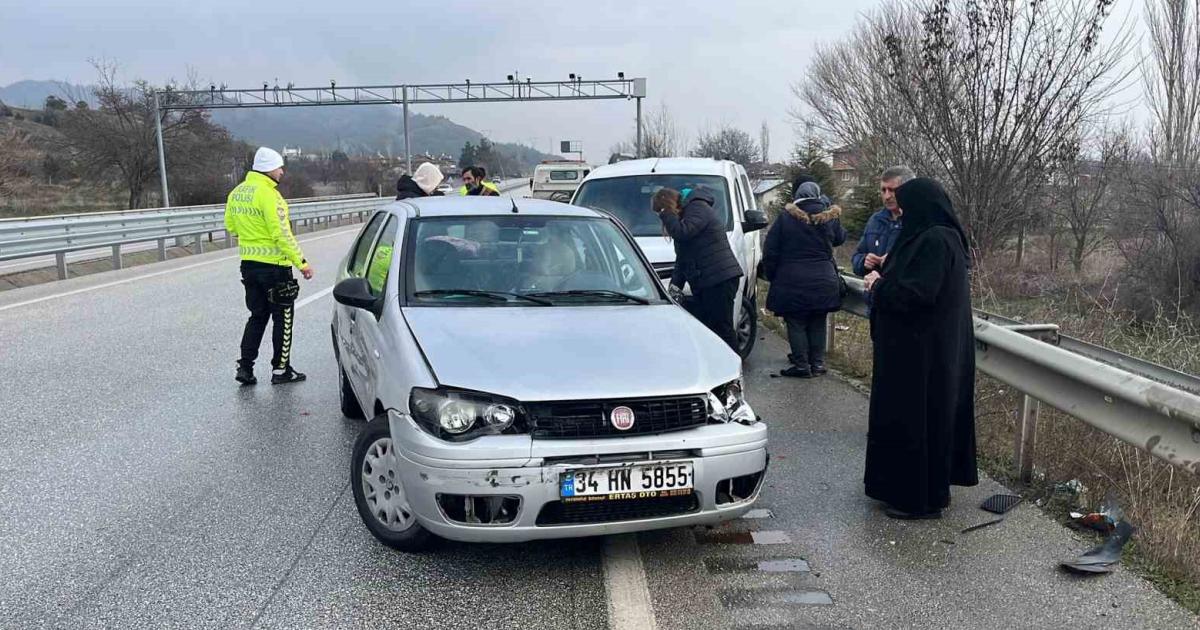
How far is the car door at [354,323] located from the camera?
17.2 ft

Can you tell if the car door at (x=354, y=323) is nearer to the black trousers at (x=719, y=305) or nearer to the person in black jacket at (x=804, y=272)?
the black trousers at (x=719, y=305)

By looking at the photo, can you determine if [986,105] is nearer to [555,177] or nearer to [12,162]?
[555,177]

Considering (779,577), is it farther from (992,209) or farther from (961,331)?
(992,209)

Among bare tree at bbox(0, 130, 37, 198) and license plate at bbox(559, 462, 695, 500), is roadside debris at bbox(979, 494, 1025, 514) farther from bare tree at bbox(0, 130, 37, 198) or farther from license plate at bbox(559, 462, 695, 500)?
bare tree at bbox(0, 130, 37, 198)

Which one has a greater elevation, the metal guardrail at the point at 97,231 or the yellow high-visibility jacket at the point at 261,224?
the yellow high-visibility jacket at the point at 261,224

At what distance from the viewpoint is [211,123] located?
46062 mm

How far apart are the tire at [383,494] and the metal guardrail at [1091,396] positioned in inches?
124

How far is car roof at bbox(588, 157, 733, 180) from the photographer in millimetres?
10023

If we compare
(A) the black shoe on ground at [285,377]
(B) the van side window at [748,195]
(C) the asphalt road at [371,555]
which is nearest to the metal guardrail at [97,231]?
(A) the black shoe on ground at [285,377]

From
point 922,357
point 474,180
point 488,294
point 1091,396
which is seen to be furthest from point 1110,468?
point 474,180

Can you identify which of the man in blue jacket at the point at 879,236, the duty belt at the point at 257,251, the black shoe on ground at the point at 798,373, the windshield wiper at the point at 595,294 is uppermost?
the man in blue jacket at the point at 879,236

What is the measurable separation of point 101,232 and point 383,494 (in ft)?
49.2

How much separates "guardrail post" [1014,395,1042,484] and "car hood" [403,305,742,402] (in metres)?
1.83

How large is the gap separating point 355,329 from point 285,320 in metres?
2.38
